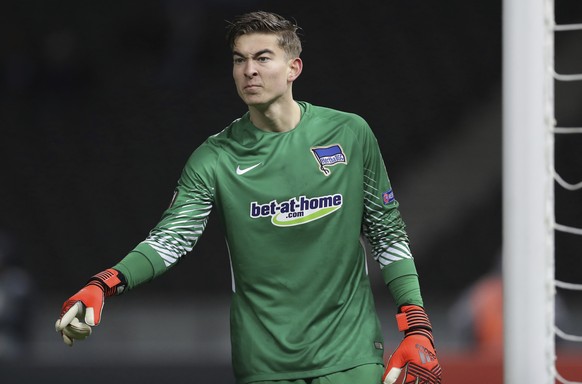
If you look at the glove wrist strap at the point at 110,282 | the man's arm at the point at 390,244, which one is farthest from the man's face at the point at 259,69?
the glove wrist strap at the point at 110,282

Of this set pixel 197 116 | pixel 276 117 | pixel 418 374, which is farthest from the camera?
pixel 197 116

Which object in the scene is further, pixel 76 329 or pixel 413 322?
pixel 413 322

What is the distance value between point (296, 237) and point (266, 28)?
588 mm

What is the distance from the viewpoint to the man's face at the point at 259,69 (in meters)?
3.24

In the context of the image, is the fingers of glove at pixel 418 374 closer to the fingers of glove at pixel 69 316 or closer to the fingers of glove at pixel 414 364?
the fingers of glove at pixel 414 364

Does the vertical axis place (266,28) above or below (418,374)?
above

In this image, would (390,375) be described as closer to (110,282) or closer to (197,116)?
(110,282)

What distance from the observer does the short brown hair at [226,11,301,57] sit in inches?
129

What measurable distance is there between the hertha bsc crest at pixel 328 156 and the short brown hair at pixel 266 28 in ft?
0.93

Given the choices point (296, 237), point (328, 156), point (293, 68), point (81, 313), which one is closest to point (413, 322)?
point (296, 237)

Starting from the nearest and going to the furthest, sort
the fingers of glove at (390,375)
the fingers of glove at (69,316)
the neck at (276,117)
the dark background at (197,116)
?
the fingers of glove at (69,316) → the fingers of glove at (390,375) → the neck at (276,117) → the dark background at (197,116)

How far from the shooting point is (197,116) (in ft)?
35.4

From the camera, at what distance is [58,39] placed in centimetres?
1097

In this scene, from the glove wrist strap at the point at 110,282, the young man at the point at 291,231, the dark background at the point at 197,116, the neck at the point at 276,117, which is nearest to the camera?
the glove wrist strap at the point at 110,282
